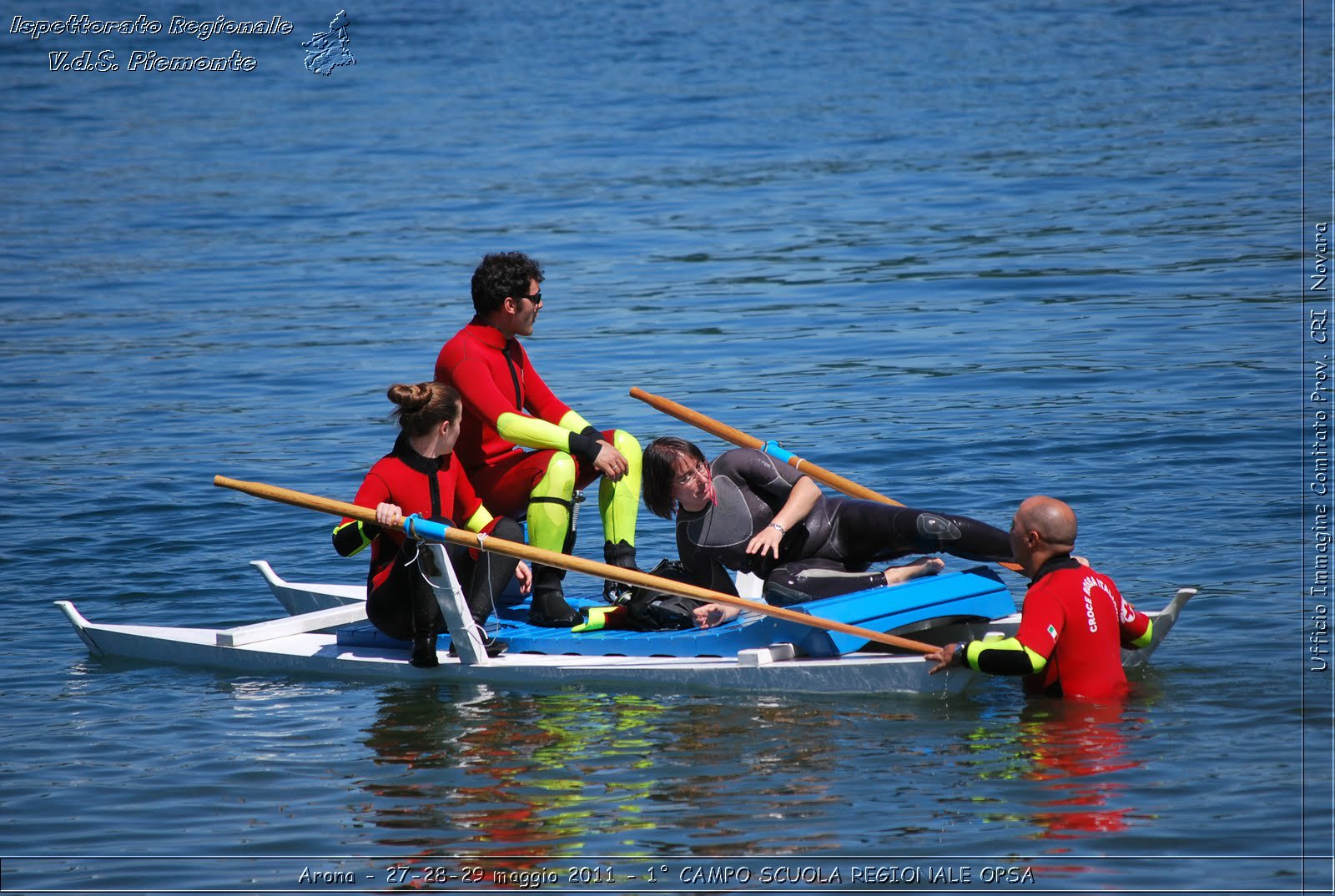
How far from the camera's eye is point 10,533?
11148 millimetres

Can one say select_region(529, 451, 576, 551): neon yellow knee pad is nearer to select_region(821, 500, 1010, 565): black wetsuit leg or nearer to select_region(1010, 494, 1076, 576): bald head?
select_region(821, 500, 1010, 565): black wetsuit leg

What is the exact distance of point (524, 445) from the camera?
791 centimetres

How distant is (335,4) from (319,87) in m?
7.78

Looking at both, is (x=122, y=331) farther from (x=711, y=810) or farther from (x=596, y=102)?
(x=596, y=102)

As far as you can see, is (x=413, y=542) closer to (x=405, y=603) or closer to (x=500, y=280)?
(x=405, y=603)

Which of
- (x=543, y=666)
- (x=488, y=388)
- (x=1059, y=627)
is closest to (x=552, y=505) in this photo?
(x=488, y=388)

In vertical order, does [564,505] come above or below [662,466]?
below

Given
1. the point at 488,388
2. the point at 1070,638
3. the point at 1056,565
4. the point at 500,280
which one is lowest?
the point at 1070,638

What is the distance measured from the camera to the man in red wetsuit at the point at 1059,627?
21.2 ft

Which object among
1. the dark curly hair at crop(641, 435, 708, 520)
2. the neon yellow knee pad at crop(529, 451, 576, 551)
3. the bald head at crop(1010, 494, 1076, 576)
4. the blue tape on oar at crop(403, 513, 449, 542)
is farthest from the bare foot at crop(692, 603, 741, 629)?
the bald head at crop(1010, 494, 1076, 576)

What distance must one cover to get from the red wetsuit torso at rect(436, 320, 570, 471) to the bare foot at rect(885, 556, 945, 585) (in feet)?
6.38

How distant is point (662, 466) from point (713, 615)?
849mm

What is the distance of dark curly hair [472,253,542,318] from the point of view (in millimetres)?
7973

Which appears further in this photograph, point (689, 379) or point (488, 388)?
point (689, 379)
